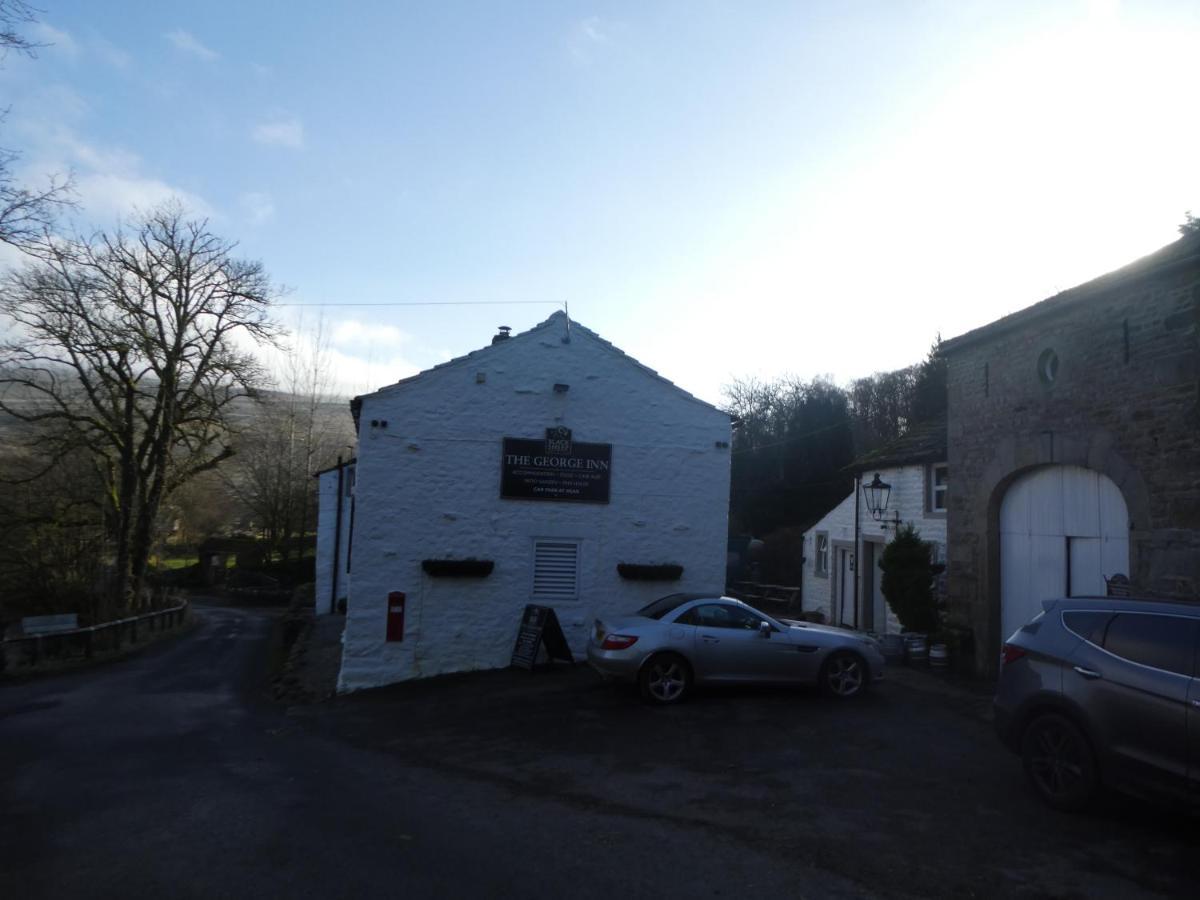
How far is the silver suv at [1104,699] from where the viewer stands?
521 centimetres

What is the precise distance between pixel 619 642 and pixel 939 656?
5.49 metres

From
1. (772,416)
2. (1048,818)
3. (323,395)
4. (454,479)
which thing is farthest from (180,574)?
(1048,818)

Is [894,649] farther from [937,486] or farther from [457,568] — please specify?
[457,568]

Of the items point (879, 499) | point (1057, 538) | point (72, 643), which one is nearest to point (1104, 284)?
point (1057, 538)

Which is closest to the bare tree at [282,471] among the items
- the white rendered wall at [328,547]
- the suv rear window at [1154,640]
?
the white rendered wall at [328,547]

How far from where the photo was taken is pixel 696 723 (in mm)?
9141

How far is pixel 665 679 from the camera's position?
10000 millimetres

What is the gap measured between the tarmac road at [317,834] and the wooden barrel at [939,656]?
7.64 m

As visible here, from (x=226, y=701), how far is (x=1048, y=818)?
1349 centimetres

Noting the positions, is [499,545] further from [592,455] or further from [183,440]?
[183,440]

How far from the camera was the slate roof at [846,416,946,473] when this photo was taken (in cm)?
1606

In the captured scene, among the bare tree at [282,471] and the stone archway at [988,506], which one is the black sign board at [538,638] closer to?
the stone archway at [988,506]

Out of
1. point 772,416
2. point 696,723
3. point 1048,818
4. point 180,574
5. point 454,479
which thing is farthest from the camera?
point 180,574

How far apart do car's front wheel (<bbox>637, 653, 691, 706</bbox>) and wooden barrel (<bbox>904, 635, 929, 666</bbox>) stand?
4.87 metres
